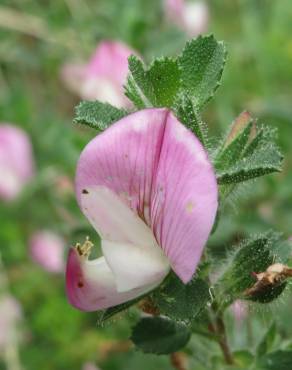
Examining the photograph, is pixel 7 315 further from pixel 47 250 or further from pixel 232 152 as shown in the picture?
pixel 232 152

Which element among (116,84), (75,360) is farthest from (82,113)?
(75,360)

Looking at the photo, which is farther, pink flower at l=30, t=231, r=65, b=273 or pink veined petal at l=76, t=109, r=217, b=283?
pink flower at l=30, t=231, r=65, b=273

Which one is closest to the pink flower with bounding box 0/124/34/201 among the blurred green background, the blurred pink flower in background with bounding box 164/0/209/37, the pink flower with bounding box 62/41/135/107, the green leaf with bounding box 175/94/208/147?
the blurred green background

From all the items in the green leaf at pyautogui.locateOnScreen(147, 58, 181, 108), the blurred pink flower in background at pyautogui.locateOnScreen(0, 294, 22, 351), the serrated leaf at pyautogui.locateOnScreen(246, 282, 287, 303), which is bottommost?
the blurred pink flower in background at pyautogui.locateOnScreen(0, 294, 22, 351)

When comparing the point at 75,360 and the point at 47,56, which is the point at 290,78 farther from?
the point at 75,360

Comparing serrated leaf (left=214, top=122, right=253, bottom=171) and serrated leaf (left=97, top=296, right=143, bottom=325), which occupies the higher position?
serrated leaf (left=214, top=122, right=253, bottom=171)

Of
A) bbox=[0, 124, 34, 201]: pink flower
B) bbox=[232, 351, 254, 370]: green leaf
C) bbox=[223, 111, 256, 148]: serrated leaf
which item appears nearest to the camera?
bbox=[223, 111, 256, 148]: serrated leaf

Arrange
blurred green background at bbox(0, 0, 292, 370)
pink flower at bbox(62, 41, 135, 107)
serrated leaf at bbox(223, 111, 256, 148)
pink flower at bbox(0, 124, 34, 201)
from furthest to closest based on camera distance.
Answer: pink flower at bbox(0, 124, 34, 201) < blurred green background at bbox(0, 0, 292, 370) < pink flower at bbox(62, 41, 135, 107) < serrated leaf at bbox(223, 111, 256, 148)

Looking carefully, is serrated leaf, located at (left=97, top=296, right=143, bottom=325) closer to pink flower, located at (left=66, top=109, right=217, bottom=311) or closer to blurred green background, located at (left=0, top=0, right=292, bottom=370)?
pink flower, located at (left=66, top=109, right=217, bottom=311)
